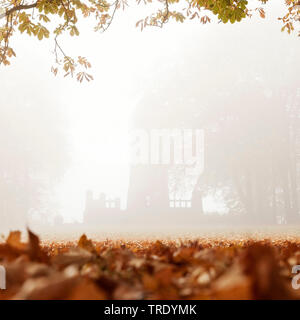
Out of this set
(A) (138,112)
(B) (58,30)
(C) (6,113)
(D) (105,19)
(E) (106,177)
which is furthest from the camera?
(E) (106,177)

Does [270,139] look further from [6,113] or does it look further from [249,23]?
[6,113]

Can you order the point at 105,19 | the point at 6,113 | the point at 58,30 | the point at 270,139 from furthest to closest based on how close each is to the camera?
the point at 6,113
the point at 270,139
the point at 105,19
the point at 58,30

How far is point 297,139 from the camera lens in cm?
2705

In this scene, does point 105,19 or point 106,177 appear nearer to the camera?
point 105,19

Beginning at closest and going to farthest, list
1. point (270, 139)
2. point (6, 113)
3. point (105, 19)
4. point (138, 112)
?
point (105, 19) < point (270, 139) < point (6, 113) < point (138, 112)

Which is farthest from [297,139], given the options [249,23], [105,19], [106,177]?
[106,177]

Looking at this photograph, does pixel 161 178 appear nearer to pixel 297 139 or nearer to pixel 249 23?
pixel 297 139

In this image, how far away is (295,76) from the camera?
2758 cm

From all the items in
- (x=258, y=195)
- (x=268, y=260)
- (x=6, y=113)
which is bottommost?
(x=268, y=260)

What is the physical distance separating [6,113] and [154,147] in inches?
458

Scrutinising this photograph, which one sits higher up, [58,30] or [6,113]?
[6,113]

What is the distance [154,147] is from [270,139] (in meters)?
9.04

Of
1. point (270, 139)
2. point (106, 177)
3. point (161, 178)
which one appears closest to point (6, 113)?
point (161, 178)

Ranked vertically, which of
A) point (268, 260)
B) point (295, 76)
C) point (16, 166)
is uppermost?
point (295, 76)
